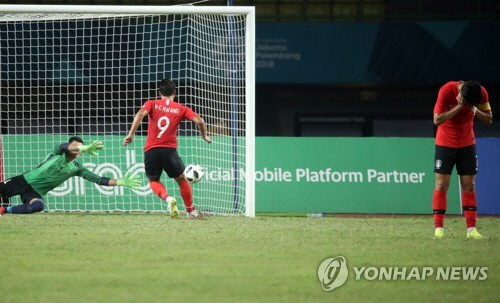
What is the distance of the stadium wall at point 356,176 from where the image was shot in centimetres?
1842

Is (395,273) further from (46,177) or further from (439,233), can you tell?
(46,177)

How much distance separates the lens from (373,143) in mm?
18734

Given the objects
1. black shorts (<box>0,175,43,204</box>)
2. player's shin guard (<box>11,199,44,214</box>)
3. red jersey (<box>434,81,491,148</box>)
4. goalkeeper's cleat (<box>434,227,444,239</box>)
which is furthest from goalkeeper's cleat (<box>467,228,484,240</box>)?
black shorts (<box>0,175,43,204</box>)

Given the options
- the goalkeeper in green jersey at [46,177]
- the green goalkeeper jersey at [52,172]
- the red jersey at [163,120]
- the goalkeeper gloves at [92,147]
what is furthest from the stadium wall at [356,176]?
the goalkeeper gloves at [92,147]

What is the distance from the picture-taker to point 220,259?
932 cm

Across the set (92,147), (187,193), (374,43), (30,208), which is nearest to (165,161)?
(187,193)

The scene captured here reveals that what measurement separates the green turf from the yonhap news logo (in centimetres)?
9

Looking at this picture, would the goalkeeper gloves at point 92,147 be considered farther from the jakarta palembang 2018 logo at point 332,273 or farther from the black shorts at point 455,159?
the jakarta palembang 2018 logo at point 332,273

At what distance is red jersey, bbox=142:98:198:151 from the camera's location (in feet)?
47.3

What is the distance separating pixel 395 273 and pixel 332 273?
54 centimetres

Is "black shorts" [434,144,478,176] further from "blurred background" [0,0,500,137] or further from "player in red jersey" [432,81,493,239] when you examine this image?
"blurred background" [0,0,500,137]

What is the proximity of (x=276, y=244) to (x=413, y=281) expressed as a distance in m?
2.93

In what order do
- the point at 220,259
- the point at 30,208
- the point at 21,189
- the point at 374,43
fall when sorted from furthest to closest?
1. the point at 374,43
2. the point at 21,189
3. the point at 30,208
4. the point at 220,259

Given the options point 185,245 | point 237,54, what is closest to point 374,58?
point 237,54
